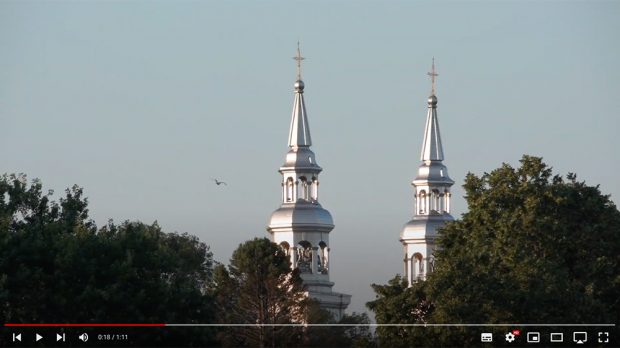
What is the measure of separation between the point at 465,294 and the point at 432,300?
2.39 m

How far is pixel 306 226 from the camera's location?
171125 millimetres

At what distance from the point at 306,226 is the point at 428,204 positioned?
22.4 m

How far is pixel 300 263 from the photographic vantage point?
565 feet

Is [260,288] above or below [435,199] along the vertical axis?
below

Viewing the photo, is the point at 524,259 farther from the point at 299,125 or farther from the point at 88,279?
the point at 299,125

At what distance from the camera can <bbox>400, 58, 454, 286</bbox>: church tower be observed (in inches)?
7338

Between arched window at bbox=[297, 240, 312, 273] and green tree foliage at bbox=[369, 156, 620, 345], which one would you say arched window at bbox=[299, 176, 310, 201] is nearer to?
arched window at bbox=[297, 240, 312, 273]

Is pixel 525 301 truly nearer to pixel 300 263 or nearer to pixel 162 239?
pixel 162 239
